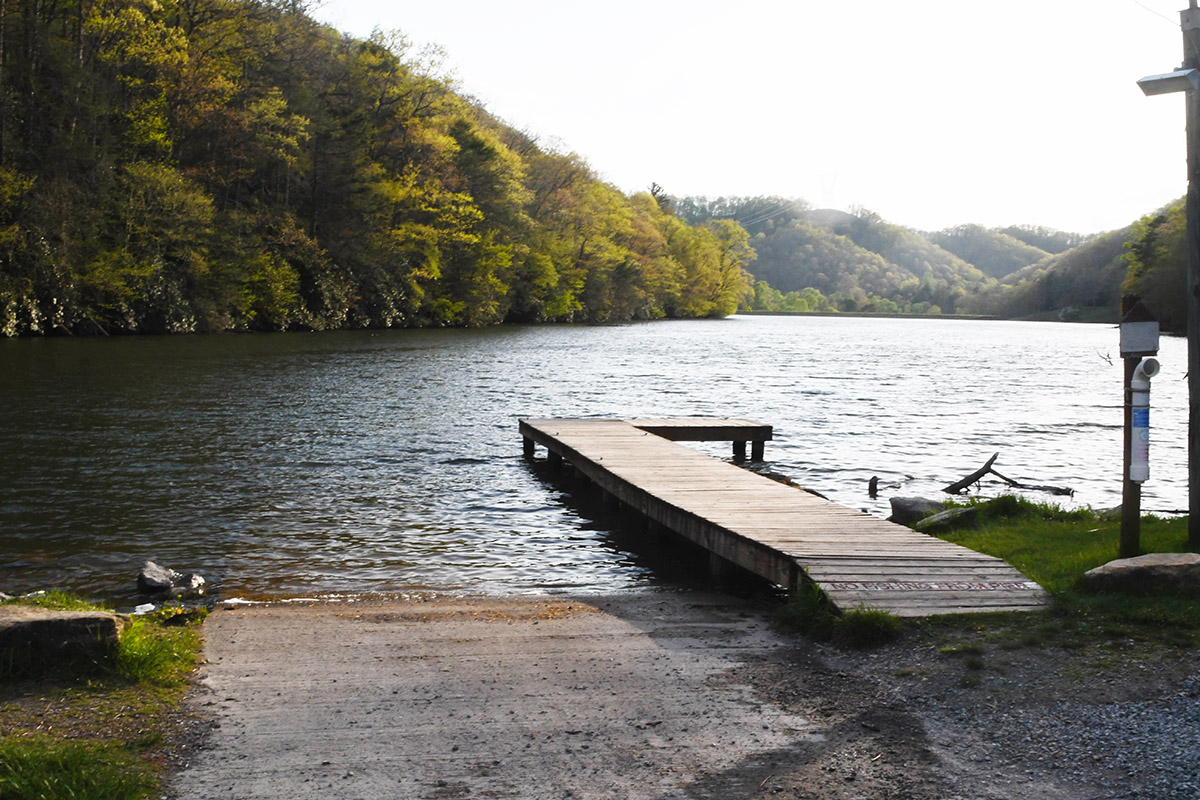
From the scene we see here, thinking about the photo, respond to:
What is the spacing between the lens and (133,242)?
4331 cm

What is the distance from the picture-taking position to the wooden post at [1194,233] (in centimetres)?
714

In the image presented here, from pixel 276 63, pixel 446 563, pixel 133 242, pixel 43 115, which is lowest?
pixel 446 563

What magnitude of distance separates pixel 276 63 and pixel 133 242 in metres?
18.6

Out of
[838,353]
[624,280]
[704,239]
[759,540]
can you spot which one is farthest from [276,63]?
[704,239]

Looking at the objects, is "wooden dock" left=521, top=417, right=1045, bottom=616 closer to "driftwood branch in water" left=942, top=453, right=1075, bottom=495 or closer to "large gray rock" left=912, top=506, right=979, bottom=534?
"large gray rock" left=912, top=506, right=979, bottom=534

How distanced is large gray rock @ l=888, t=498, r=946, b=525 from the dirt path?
4.64 metres

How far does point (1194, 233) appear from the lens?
23.4 ft

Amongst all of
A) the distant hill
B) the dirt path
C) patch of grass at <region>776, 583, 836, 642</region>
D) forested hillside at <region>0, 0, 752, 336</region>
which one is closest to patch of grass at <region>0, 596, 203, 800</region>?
the dirt path

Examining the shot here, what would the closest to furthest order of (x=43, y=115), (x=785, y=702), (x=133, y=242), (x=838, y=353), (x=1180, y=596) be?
(x=785, y=702) < (x=1180, y=596) < (x=43, y=115) < (x=133, y=242) < (x=838, y=353)

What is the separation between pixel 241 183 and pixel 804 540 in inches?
2140

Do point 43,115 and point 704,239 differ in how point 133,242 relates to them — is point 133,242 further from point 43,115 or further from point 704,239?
point 704,239

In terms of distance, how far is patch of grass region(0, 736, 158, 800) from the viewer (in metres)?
3.73

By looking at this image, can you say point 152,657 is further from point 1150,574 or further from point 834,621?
point 1150,574

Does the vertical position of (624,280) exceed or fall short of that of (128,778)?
it exceeds it
